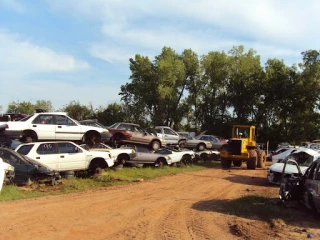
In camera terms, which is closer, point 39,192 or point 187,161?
point 39,192

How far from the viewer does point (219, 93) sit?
4894 cm

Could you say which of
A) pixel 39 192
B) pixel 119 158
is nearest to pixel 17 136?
pixel 39 192

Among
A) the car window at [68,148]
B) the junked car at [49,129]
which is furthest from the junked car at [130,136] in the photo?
the car window at [68,148]

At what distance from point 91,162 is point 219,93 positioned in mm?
35570

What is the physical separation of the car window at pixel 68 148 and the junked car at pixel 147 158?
4243 millimetres

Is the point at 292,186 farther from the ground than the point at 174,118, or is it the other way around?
the point at 174,118

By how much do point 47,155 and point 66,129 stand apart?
1524mm

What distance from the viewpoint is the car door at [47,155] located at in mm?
14008

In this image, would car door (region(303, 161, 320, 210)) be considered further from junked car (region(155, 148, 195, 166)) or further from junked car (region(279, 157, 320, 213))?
junked car (region(155, 148, 195, 166))

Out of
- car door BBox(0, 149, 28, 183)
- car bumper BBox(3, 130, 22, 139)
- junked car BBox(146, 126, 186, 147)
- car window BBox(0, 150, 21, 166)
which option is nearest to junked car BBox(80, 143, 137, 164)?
car bumper BBox(3, 130, 22, 139)

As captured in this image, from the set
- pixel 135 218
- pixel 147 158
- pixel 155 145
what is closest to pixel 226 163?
pixel 155 145

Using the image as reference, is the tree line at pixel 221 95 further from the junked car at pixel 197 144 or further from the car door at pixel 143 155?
the car door at pixel 143 155

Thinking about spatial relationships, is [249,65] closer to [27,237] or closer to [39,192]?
[39,192]

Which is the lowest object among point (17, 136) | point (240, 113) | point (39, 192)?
point (39, 192)
